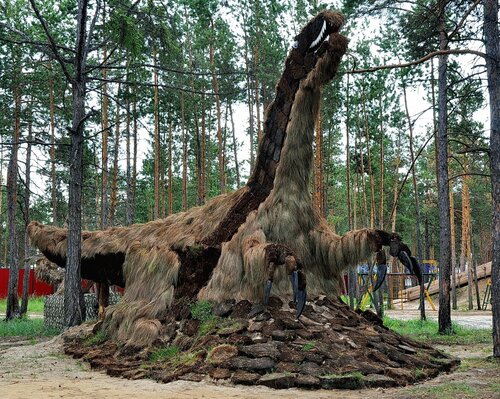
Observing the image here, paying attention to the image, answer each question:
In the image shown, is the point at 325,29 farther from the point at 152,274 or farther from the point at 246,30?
the point at 246,30

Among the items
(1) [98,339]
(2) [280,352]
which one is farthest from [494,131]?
(1) [98,339]

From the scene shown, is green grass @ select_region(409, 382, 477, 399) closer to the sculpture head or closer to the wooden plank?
the sculpture head

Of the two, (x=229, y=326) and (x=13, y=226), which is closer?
(x=229, y=326)

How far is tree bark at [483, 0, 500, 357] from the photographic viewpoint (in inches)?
289

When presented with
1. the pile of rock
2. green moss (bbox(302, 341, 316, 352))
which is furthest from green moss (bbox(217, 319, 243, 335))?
green moss (bbox(302, 341, 316, 352))

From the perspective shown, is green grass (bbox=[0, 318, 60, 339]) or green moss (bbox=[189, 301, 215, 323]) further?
green grass (bbox=[0, 318, 60, 339])

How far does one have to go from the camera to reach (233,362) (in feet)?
20.7

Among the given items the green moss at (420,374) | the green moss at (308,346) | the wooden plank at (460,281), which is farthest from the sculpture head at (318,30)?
the wooden plank at (460,281)

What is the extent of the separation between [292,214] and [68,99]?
1605 centimetres

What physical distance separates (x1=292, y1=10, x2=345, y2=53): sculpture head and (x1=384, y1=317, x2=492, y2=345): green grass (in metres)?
6.01

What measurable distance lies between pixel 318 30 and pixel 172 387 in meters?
5.56

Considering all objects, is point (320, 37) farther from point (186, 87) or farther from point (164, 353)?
point (186, 87)

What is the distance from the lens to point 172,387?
5836mm

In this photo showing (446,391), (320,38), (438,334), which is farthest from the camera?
(438,334)
